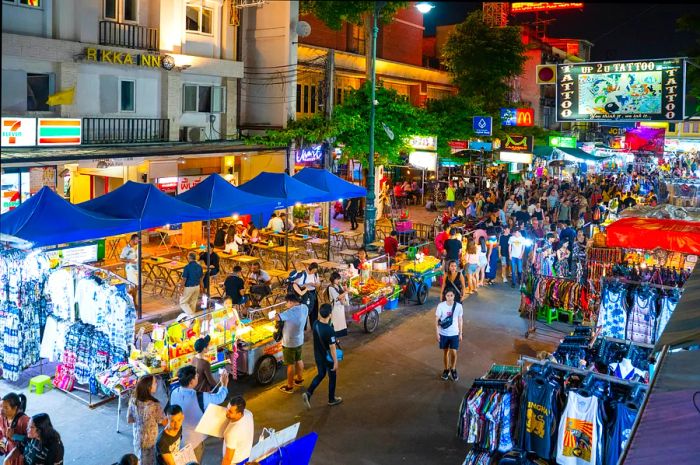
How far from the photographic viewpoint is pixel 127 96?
2147cm

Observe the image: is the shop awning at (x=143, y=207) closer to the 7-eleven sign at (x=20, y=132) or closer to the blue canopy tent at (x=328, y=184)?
the 7-eleven sign at (x=20, y=132)

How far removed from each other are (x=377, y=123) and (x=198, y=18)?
742 centimetres

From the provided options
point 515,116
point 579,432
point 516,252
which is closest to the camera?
point 579,432

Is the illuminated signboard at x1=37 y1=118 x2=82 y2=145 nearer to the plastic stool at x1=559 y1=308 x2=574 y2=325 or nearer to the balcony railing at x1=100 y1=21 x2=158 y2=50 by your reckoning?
the balcony railing at x1=100 y1=21 x2=158 y2=50

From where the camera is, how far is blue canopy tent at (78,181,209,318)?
13938mm

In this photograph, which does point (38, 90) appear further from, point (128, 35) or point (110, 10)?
point (110, 10)

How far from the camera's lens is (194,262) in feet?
47.9

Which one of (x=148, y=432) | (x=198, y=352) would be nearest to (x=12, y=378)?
(x=198, y=352)

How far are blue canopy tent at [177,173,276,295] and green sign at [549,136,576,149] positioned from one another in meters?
31.3

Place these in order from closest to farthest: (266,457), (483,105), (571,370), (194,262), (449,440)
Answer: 1. (266,457)
2. (571,370)
3. (449,440)
4. (194,262)
5. (483,105)

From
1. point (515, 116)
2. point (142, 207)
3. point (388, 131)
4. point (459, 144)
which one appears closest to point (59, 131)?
point (142, 207)

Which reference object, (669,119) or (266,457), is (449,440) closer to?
(266,457)

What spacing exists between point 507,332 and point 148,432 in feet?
31.0

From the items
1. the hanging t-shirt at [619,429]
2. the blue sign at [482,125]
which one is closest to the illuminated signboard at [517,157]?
the blue sign at [482,125]
